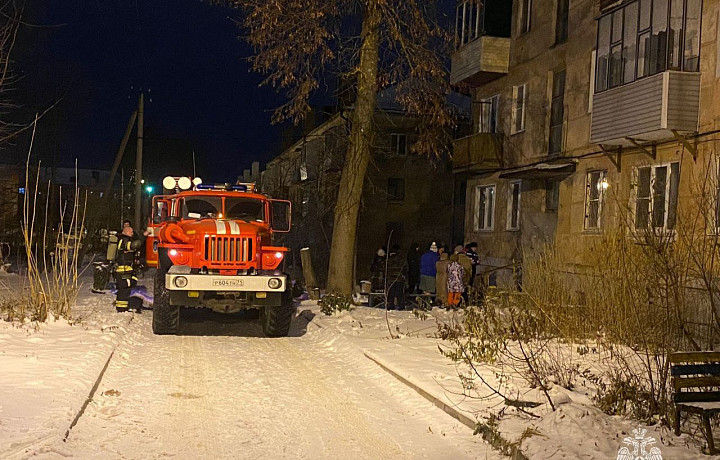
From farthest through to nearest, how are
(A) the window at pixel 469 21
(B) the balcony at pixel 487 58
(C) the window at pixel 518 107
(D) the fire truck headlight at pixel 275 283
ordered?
(A) the window at pixel 469 21
(B) the balcony at pixel 487 58
(C) the window at pixel 518 107
(D) the fire truck headlight at pixel 275 283

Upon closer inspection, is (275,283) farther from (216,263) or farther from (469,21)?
(469,21)

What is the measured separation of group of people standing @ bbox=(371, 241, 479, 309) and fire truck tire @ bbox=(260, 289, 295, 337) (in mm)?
3279

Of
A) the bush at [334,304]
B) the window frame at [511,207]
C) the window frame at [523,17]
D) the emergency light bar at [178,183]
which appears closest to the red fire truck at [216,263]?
the emergency light bar at [178,183]

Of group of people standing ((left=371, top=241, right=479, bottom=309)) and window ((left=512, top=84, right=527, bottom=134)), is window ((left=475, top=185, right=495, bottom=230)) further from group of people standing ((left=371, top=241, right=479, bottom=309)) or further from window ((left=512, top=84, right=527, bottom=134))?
group of people standing ((left=371, top=241, right=479, bottom=309))

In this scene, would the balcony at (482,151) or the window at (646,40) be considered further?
the balcony at (482,151)

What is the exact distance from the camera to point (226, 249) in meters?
12.9

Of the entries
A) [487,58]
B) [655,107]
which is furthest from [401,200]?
[655,107]

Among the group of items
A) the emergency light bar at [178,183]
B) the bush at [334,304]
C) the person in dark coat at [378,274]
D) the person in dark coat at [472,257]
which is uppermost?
the emergency light bar at [178,183]

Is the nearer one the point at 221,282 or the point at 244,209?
the point at 221,282

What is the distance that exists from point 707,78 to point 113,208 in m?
34.2

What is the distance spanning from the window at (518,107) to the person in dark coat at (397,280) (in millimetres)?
7263

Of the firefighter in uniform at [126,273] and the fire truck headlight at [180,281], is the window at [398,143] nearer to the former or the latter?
the firefighter in uniform at [126,273]

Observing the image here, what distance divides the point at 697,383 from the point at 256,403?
4.32 m

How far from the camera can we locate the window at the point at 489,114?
24.9 meters
